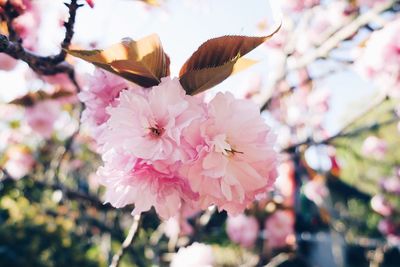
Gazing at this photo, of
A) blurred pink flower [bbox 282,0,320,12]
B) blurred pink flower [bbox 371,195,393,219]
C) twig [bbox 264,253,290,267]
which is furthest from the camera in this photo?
blurred pink flower [bbox 371,195,393,219]

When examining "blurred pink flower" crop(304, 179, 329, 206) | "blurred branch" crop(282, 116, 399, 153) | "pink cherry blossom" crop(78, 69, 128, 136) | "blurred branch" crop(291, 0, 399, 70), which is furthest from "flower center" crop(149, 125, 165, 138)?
"blurred pink flower" crop(304, 179, 329, 206)

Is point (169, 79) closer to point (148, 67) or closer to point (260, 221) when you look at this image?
point (148, 67)

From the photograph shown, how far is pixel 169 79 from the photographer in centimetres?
58

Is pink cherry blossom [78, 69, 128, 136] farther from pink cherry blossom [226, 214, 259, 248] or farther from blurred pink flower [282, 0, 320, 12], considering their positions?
pink cherry blossom [226, 214, 259, 248]

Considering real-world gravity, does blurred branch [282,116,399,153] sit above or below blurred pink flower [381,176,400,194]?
above

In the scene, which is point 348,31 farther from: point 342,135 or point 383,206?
point 383,206

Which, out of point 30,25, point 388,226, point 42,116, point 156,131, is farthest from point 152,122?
point 388,226

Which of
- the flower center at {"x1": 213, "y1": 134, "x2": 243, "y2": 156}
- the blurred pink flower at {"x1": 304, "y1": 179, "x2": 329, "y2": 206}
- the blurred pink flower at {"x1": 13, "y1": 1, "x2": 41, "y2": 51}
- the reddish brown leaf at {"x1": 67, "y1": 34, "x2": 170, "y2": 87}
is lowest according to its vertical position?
the blurred pink flower at {"x1": 304, "y1": 179, "x2": 329, "y2": 206}

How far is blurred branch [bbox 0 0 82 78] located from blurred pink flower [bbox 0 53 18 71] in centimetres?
33

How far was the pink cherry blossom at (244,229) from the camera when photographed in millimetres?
2824

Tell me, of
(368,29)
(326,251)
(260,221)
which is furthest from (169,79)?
(326,251)

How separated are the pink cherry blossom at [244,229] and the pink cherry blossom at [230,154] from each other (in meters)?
2.28

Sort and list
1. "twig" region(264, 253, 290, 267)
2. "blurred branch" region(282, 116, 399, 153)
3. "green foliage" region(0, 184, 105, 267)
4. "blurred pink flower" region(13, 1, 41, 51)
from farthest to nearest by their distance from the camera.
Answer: "green foliage" region(0, 184, 105, 267) → "twig" region(264, 253, 290, 267) → "blurred branch" region(282, 116, 399, 153) → "blurred pink flower" region(13, 1, 41, 51)

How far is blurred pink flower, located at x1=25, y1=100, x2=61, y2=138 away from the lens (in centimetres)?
194
